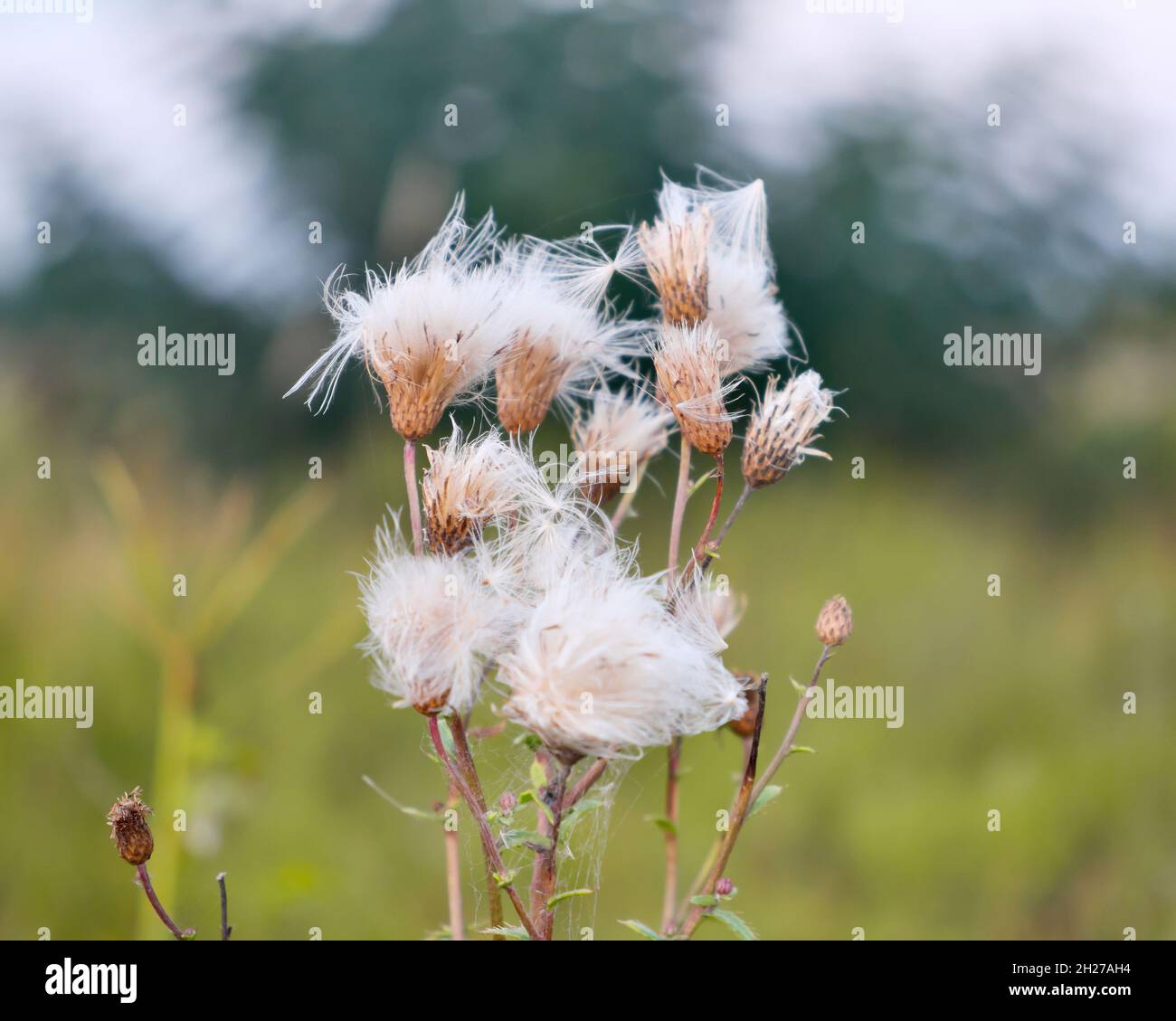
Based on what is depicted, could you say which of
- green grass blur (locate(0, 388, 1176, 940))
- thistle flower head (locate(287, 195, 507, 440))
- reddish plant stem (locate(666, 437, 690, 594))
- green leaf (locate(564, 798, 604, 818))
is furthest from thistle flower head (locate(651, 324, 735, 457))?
green grass blur (locate(0, 388, 1176, 940))

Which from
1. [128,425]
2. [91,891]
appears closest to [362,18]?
[128,425]

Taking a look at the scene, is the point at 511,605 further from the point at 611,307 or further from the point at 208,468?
the point at 208,468

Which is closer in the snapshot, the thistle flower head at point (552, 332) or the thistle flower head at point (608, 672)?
the thistle flower head at point (608, 672)

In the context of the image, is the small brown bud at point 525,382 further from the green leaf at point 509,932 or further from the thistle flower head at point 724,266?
the green leaf at point 509,932

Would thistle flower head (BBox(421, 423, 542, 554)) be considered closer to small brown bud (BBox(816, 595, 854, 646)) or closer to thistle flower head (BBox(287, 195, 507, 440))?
thistle flower head (BBox(287, 195, 507, 440))

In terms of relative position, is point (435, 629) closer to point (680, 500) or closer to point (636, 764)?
point (680, 500)

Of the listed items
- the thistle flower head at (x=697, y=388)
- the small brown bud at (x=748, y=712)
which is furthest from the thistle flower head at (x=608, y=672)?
the thistle flower head at (x=697, y=388)

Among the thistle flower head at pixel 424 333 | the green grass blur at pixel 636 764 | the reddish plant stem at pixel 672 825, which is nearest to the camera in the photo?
the thistle flower head at pixel 424 333
